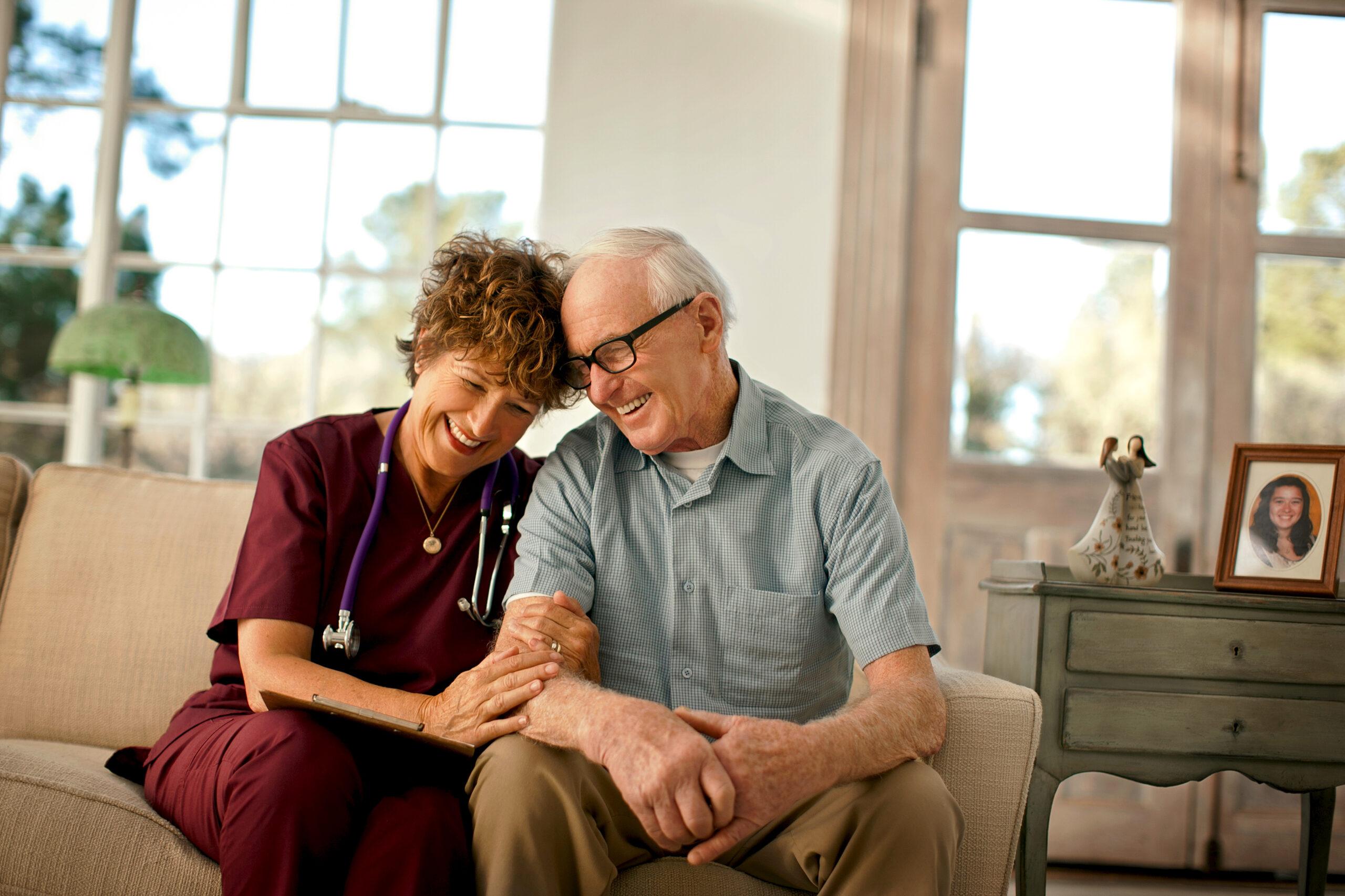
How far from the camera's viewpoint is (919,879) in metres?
1.22

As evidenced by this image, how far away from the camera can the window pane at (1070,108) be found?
307cm

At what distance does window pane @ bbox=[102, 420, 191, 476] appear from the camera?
→ 3295 millimetres

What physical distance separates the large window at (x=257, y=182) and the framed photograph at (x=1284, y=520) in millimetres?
2144

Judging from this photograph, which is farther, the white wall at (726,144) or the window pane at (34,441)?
the window pane at (34,441)

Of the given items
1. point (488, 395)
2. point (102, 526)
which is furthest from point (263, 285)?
point (488, 395)

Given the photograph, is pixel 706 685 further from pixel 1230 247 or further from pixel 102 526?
pixel 1230 247

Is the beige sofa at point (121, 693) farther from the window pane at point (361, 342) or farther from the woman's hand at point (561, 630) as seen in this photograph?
the window pane at point (361, 342)

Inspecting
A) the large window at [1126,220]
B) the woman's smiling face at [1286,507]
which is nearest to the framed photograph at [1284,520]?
the woman's smiling face at [1286,507]

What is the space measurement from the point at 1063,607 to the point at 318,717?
1.24 metres

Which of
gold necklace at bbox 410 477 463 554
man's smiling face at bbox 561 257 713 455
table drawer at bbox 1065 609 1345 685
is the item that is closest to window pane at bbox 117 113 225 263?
gold necklace at bbox 410 477 463 554

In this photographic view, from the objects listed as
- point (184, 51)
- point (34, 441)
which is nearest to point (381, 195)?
point (184, 51)

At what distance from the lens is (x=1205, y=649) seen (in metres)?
1.82

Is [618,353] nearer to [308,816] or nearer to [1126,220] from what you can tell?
[308,816]

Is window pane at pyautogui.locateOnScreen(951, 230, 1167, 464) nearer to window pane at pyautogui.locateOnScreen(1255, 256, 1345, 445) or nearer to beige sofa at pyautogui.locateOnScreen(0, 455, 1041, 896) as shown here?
window pane at pyautogui.locateOnScreen(1255, 256, 1345, 445)
